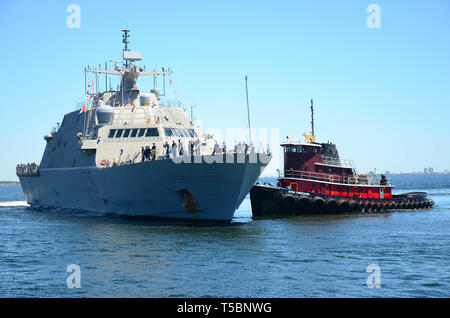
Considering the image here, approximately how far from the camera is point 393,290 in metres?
15.4

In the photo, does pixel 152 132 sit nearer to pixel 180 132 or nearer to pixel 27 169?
pixel 180 132

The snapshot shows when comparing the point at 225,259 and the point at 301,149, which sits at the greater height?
the point at 301,149

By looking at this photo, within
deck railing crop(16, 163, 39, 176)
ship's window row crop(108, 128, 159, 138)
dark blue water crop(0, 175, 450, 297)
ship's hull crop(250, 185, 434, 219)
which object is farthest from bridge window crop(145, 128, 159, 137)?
deck railing crop(16, 163, 39, 176)

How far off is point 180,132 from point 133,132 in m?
3.00

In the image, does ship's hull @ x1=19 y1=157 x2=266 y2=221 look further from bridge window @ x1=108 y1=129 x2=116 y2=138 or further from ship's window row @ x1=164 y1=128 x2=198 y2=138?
ship's window row @ x1=164 y1=128 x2=198 y2=138

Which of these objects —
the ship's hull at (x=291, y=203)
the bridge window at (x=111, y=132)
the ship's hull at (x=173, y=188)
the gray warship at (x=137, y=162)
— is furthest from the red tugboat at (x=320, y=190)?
the bridge window at (x=111, y=132)

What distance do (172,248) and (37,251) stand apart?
5.74m

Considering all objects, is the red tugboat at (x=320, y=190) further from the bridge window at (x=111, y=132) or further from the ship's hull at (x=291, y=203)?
the bridge window at (x=111, y=132)

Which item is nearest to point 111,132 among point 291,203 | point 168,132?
point 168,132

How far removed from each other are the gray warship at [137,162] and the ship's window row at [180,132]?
3.3 inches

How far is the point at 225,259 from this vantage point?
19.5 metres

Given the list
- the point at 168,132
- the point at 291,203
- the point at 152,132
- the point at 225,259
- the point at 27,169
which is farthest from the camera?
the point at 27,169
